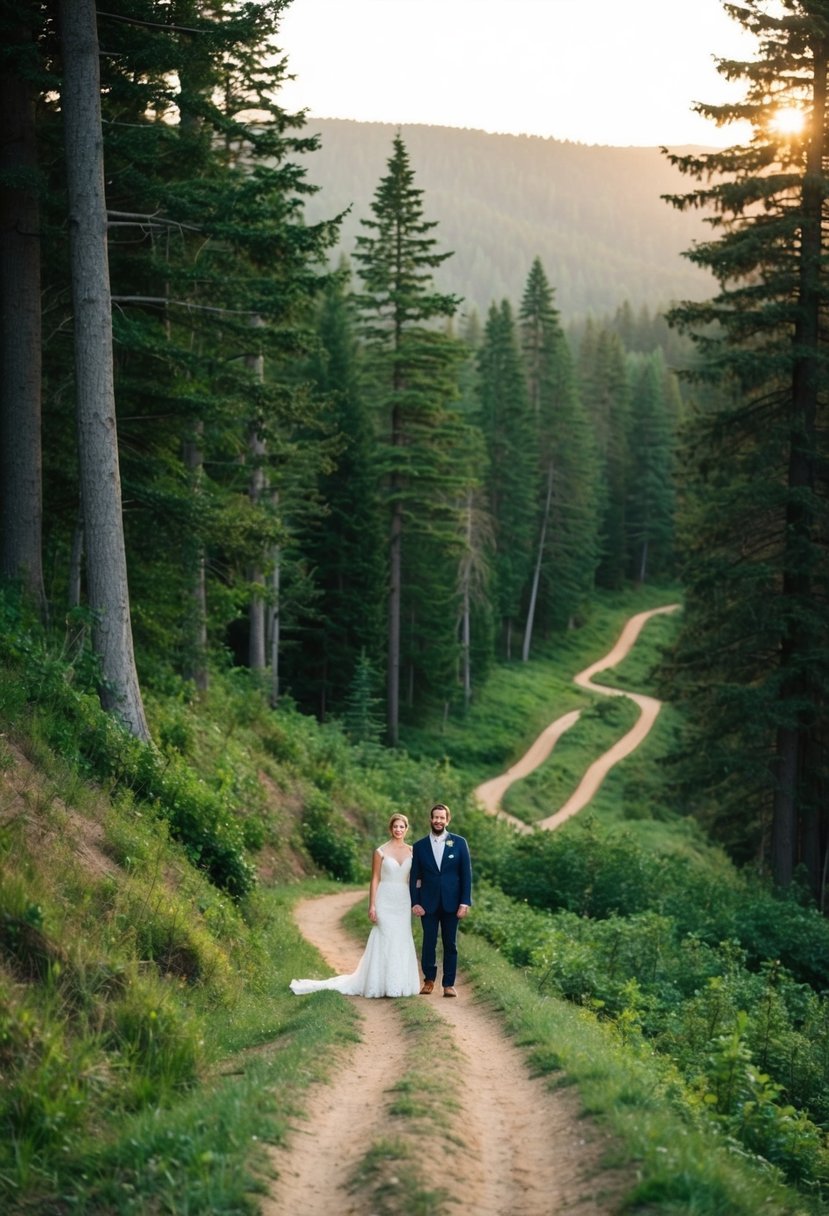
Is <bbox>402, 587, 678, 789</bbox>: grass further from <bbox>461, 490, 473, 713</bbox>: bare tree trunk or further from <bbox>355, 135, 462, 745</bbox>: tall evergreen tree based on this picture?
<bbox>355, 135, 462, 745</bbox>: tall evergreen tree

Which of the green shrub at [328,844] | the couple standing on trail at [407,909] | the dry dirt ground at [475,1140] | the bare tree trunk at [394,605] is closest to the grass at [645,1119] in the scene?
the dry dirt ground at [475,1140]

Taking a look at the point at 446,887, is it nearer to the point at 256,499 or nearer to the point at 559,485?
the point at 256,499

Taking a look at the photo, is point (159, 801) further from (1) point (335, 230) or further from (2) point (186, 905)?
(1) point (335, 230)

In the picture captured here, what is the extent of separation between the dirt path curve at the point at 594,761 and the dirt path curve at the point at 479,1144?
23.4 metres

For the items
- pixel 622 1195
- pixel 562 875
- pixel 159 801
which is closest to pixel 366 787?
pixel 562 875

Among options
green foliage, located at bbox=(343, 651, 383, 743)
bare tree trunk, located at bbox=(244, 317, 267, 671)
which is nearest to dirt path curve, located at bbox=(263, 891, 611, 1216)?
bare tree trunk, located at bbox=(244, 317, 267, 671)

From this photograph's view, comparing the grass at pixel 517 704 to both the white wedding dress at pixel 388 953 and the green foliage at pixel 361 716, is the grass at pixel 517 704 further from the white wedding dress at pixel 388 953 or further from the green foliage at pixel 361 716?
the white wedding dress at pixel 388 953

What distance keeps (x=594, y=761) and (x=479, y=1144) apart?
44083 mm

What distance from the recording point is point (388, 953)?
36.2 ft

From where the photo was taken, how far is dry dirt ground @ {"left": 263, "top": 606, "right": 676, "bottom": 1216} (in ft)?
18.1

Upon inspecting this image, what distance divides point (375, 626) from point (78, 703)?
29.9m

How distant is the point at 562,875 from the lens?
760 inches

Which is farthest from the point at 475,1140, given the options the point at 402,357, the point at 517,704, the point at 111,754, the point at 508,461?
the point at 508,461

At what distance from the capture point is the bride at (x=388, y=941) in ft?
36.2
